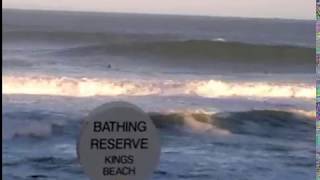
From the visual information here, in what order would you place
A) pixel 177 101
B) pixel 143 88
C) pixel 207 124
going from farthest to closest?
pixel 143 88
pixel 177 101
pixel 207 124

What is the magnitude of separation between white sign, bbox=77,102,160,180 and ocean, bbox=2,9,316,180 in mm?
2912

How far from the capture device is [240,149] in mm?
7809

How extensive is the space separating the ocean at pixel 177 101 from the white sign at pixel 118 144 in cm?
291

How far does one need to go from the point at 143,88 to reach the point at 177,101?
1.43 m

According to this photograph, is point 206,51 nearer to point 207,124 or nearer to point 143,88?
point 143,88

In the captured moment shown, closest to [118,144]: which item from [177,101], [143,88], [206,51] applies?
[177,101]

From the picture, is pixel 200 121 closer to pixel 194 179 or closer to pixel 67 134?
pixel 67 134

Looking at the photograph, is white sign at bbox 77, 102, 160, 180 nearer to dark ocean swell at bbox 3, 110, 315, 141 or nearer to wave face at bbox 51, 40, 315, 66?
dark ocean swell at bbox 3, 110, 315, 141

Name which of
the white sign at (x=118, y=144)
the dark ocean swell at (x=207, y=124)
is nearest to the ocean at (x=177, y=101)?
the dark ocean swell at (x=207, y=124)

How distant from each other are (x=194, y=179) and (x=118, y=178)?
3.85 meters

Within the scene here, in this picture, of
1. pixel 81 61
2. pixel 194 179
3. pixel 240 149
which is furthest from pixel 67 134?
pixel 81 61

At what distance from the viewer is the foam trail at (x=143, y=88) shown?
1196 cm

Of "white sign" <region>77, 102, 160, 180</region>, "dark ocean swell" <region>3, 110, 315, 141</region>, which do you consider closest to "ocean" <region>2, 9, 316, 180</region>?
"dark ocean swell" <region>3, 110, 315, 141</region>

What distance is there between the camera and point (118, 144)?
2432 mm
